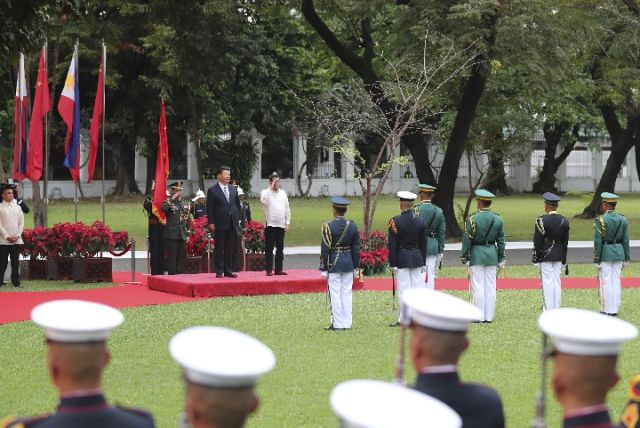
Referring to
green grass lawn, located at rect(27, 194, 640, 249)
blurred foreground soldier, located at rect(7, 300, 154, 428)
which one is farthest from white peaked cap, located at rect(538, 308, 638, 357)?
green grass lawn, located at rect(27, 194, 640, 249)

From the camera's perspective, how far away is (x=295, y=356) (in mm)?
12617

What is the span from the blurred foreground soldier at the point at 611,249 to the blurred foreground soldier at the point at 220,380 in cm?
1351

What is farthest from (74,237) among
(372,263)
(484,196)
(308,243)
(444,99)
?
(444,99)

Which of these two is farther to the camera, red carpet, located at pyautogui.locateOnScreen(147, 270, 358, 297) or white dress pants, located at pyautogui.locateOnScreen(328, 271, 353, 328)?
red carpet, located at pyautogui.locateOnScreen(147, 270, 358, 297)

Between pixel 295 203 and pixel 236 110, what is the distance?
532cm

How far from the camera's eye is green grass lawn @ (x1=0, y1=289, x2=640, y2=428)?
1003 centimetres

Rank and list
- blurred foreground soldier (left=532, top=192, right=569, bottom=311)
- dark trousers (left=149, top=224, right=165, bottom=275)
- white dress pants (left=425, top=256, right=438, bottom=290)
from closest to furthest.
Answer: blurred foreground soldier (left=532, top=192, right=569, bottom=311)
white dress pants (left=425, top=256, right=438, bottom=290)
dark trousers (left=149, top=224, right=165, bottom=275)

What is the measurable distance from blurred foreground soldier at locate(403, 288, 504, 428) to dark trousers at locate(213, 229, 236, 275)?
14435 millimetres

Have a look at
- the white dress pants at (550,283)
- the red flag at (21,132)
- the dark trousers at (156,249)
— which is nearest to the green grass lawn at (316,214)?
the red flag at (21,132)

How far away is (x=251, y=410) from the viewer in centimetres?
351

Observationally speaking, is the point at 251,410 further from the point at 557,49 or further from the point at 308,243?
the point at 308,243

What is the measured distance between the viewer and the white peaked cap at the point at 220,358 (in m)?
3.39

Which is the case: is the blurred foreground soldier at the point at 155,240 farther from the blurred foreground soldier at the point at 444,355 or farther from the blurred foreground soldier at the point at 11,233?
the blurred foreground soldier at the point at 444,355

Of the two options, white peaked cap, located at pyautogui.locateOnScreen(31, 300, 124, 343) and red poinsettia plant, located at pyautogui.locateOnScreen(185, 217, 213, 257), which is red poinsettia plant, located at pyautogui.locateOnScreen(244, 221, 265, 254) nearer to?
red poinsettia plant, located at pyautogui.locateOnScreen(185, 217, 213, 257)
